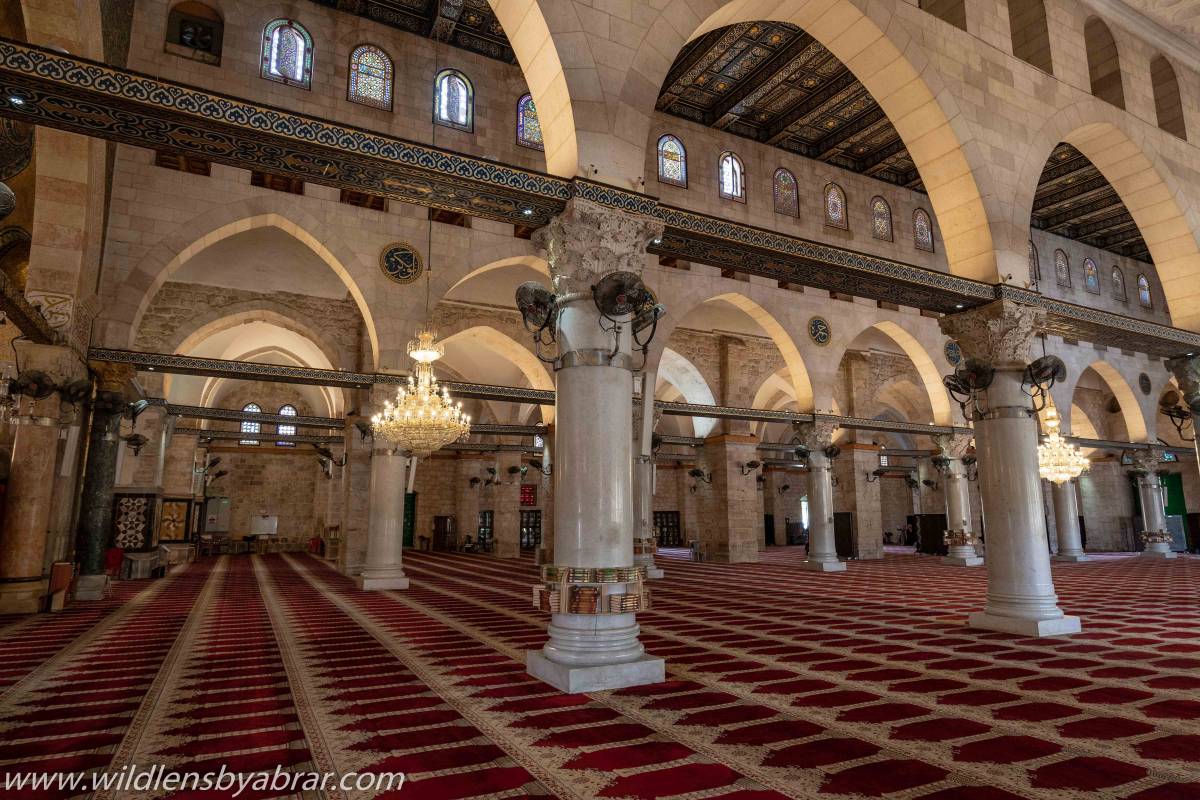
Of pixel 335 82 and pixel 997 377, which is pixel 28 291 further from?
pixel 997 377

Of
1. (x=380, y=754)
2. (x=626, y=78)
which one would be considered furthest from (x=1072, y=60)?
(x=380, y=754)

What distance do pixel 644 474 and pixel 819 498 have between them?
391 centimetres

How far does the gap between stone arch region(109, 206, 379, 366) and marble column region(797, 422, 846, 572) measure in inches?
329

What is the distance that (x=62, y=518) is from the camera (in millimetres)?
7984

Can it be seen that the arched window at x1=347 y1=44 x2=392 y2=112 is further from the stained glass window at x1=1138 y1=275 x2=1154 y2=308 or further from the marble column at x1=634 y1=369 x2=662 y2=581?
the stained glass window at x1=1138 y1=275 x2=1154 y2=308

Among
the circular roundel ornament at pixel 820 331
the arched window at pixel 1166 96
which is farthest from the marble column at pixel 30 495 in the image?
the arched window at pixel 1166 96

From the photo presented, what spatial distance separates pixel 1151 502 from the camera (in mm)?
18281

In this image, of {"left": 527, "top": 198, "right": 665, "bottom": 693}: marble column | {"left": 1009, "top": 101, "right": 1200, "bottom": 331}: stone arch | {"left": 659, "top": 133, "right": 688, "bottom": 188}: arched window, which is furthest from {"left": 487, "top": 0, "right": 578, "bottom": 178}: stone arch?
{"left": 659, "top": 133, "right": 688, "bottom": 188}: arched window

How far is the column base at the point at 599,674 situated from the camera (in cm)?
385

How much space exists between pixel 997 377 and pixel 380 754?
5.83 meters

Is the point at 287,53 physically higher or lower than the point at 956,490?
higher

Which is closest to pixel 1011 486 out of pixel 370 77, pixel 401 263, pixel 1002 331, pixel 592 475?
pixel 1002 331

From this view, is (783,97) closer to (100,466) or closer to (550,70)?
(550,70)

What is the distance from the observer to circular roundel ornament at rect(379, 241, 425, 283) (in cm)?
1069
